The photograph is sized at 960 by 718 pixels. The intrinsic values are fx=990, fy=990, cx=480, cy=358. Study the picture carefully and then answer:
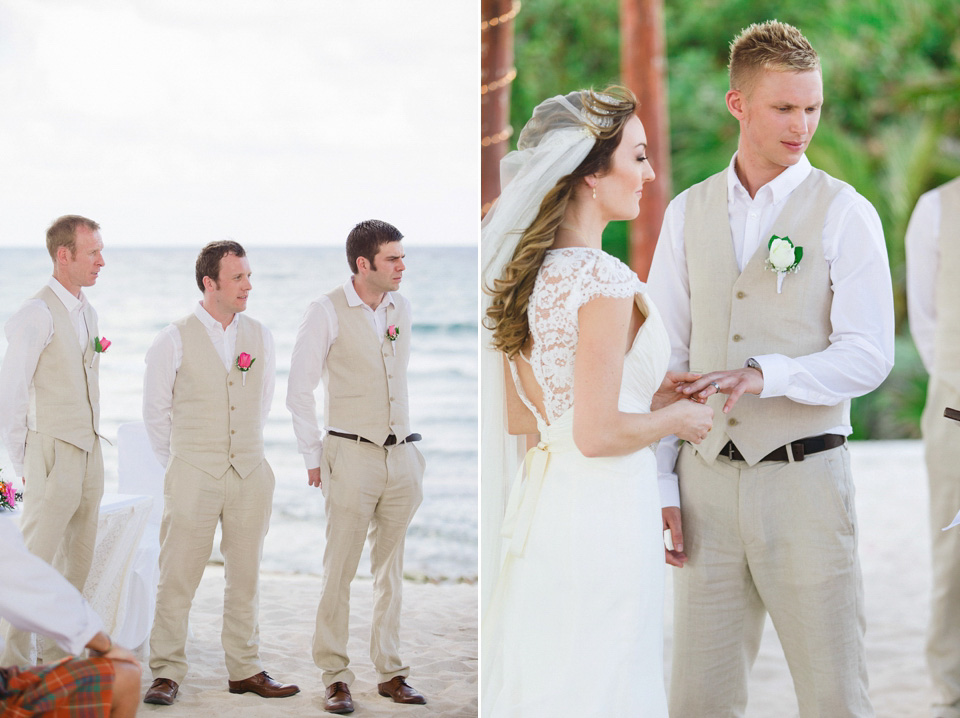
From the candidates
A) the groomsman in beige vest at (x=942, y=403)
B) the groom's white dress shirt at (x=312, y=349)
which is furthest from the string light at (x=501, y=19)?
the groom's white dress shirt at (x=312, y=349)

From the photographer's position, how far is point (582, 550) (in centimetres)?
226

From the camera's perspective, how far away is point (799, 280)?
235 centimetres

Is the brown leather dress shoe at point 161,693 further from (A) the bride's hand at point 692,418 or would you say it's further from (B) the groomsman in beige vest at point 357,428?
(A) the bride's hand at point 692,418

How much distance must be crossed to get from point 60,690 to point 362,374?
46.1 inches

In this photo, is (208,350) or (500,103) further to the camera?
(500,103)

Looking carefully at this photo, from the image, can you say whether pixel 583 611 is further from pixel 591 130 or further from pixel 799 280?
pixel 591 130

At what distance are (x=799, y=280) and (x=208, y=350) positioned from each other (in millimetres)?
1612

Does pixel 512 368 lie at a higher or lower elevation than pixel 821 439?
higher

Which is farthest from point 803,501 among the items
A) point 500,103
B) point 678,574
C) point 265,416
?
point 500,103

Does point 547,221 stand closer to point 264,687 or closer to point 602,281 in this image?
point 602,281

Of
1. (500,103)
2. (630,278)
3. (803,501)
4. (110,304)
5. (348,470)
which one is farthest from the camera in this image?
(500,103)

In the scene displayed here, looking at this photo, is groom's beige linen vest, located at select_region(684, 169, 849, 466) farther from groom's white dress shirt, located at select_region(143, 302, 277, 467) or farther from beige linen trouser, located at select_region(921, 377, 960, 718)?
groom's white dress shirt, located at select_region(143, 302, 277, 467)

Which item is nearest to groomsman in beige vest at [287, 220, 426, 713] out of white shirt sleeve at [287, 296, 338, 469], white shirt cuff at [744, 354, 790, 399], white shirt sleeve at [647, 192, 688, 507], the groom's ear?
white shirt sleeve at [287, 296, 338, 469]

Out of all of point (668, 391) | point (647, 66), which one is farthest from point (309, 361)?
point (647, 66)
